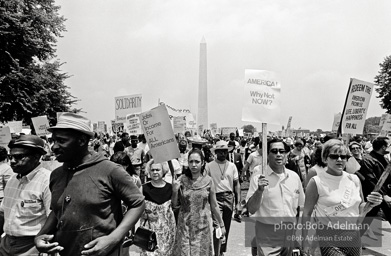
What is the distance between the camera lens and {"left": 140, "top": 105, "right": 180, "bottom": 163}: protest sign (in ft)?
18.4

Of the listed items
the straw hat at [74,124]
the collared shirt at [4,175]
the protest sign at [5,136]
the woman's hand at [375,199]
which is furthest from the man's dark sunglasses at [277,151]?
the protest sign at [5,136]

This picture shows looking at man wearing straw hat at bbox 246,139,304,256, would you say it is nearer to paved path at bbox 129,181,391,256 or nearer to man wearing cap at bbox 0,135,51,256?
man wearing cap at bbox 0,135,51,256

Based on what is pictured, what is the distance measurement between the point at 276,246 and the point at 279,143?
105cm

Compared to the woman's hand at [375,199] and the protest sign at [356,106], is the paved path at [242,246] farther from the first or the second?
the woman's hand at [375,199]

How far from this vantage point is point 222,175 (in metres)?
6.83

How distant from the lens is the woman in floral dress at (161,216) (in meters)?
5.00

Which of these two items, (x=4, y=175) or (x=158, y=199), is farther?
(x=4, y=175)

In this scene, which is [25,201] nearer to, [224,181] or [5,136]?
[224,181]

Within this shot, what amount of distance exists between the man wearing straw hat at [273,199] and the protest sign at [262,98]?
511 mm

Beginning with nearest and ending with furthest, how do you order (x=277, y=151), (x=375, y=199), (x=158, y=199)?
(x=375, y=199) → (x=277, y=151) → (x=158, y=199)

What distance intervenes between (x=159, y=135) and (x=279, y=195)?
1.97 metres

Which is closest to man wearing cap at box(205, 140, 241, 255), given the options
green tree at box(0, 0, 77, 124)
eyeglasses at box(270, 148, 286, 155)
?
eyeglasses at box(270, 148, 286, 155)

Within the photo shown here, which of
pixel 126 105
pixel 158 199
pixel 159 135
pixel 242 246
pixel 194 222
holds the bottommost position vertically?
pixel 242 246

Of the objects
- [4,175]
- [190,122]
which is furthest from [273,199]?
[190,122]
